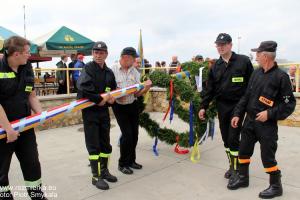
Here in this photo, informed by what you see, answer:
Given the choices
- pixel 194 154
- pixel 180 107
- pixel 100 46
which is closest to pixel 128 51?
pixel 100 46

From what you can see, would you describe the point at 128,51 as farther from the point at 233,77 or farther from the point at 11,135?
the point at 11,135

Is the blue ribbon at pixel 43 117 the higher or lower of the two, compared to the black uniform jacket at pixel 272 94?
lower

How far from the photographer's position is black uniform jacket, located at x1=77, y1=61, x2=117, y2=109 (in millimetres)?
3773

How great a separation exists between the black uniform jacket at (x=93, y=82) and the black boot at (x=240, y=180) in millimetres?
1920

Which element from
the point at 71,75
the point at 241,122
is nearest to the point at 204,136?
the point at 241,122

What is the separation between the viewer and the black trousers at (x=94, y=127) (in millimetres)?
3879

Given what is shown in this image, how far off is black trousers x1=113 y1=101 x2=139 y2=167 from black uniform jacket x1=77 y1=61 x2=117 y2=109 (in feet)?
1.48

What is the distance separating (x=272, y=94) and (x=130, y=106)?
1.92 metres

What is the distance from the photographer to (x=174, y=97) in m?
5.16

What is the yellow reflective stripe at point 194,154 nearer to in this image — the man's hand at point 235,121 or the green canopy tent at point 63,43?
the man's hand at point 235,121

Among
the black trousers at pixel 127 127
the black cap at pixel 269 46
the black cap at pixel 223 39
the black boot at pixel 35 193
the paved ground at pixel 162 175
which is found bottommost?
the paved ground at pixel 162 175

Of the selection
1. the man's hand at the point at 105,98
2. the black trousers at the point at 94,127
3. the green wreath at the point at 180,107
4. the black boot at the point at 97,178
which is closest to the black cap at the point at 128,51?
the man's hand at the point at 105,98

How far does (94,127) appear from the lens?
12.7 feet

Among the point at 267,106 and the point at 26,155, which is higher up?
the point at 267,106
